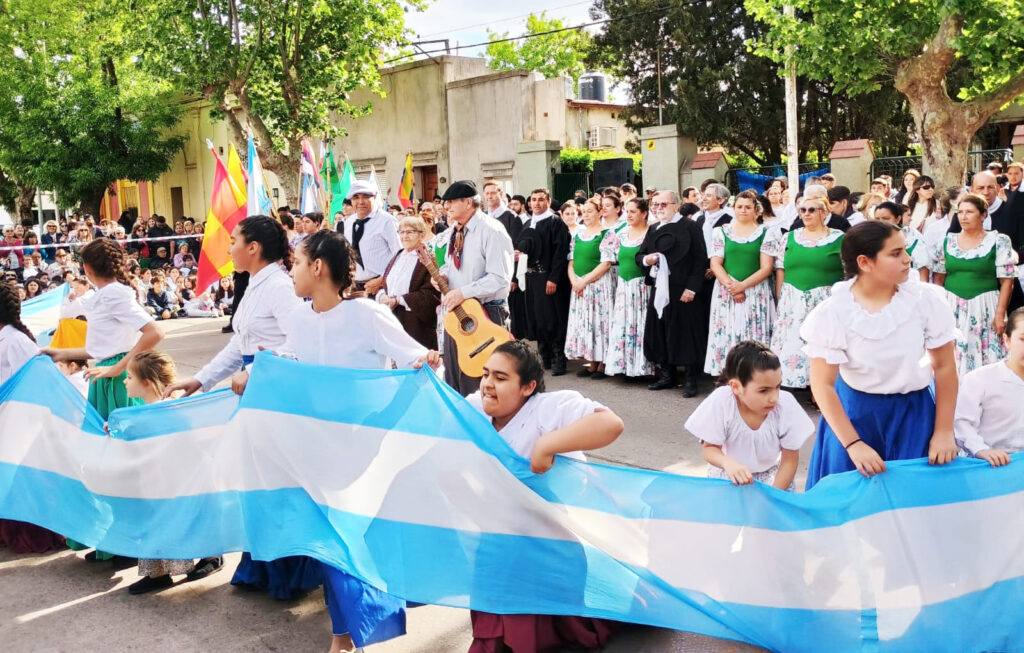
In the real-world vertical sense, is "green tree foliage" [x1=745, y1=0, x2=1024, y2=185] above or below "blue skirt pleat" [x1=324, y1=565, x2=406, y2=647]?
above

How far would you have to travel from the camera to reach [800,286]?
798 centimetres

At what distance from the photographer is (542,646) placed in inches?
153

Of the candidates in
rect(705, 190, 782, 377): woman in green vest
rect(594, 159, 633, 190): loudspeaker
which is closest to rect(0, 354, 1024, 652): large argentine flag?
rect(705, 190, 782, 377): woman in green vest

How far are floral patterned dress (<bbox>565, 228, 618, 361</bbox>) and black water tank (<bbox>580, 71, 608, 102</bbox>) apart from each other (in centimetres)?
3268

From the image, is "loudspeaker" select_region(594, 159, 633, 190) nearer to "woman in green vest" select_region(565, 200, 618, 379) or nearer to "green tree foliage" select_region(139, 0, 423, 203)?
"green tree foliage" select_region(139, 0, 423, 203)

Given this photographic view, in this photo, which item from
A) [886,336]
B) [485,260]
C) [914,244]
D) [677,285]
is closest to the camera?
[886,336]

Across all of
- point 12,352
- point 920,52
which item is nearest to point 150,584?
point 12,352

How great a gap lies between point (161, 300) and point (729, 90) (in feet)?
56.3

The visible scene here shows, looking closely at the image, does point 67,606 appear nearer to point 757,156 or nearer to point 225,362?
point 225,362

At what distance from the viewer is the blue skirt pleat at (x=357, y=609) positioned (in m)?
3.88

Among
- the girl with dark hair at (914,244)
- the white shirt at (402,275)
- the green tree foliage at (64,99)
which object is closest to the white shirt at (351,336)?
the white shirt at (402,275)

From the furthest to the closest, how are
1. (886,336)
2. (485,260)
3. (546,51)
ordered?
(546,51) < (485,260) < (886,336)

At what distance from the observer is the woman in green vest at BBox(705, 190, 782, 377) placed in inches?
333

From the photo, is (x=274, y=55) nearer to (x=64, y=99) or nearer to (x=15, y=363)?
(x=64, y=99)
